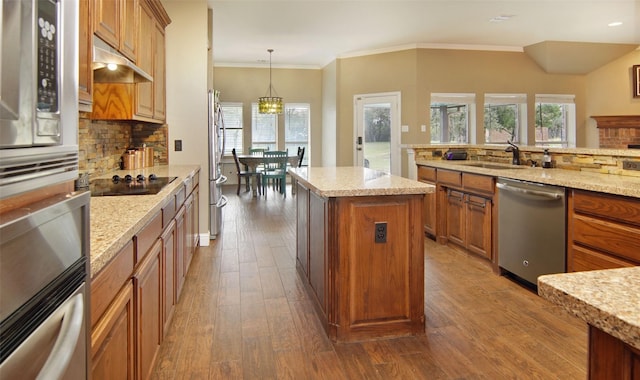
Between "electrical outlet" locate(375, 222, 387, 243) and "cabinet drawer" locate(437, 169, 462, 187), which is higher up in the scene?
"cabinet drawer" locate(437, 169, 462, 187)

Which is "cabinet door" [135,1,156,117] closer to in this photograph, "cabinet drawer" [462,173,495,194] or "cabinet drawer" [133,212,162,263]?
"cabinet drawer" [133,212,162,263]

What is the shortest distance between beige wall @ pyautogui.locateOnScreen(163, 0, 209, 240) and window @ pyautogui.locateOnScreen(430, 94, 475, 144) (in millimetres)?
4797

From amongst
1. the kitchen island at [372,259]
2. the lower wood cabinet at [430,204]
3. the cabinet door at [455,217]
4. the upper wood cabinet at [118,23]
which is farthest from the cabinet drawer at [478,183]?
the upper wood cabinet at [118,23]

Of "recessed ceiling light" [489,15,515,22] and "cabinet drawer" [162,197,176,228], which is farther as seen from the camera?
"recessed ceiling light" [489,15,515,22]

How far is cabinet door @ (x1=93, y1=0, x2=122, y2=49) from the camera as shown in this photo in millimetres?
2338

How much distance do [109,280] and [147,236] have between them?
1.88 feet

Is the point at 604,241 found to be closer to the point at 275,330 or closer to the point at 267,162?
the point at 275,330

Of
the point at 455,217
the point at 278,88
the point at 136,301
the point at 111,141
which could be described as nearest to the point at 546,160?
the point at 455,217

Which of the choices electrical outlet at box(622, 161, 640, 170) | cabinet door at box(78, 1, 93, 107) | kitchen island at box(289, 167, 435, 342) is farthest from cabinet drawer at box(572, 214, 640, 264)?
cabinet door at box(78, 1, 93, 107)

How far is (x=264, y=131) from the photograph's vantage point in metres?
10.3

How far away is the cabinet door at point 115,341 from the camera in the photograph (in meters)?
1.17

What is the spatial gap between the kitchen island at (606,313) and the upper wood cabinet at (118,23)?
245 centimetres

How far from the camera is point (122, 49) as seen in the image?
282 centimetres

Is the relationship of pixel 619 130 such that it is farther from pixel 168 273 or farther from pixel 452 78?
pixel 168 273
